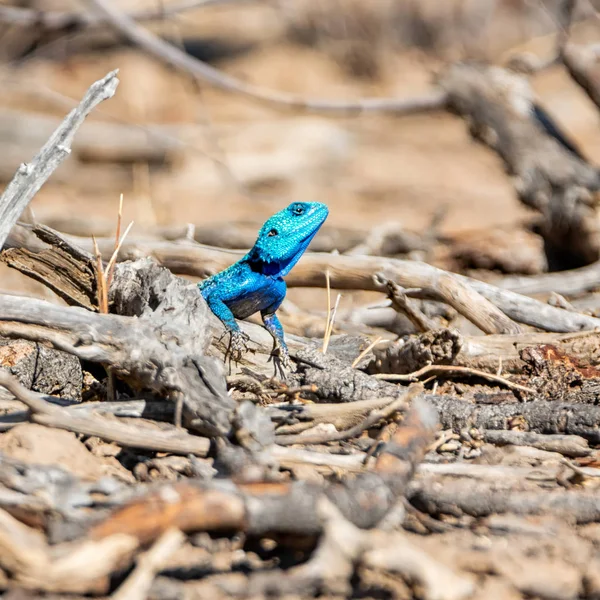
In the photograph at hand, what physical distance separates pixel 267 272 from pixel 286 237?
0.20 m

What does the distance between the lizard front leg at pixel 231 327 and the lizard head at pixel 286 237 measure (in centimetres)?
34

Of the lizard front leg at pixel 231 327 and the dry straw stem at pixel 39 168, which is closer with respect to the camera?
the dry straw stem at pixel 39 168

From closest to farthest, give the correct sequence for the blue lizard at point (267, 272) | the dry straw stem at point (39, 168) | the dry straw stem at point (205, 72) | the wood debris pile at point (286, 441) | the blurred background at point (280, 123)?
the wood debris pile at point (286, 441)
the dry straw stem at point (39, 168)
the blue lizard at point (267, 272)
the dry straw stem at point (205, 72)
the blurred background at point (280, 123)

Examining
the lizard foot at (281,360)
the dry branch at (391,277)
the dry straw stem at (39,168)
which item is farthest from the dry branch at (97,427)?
the dry branch at (391,277)

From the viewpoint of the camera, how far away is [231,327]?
3.57m

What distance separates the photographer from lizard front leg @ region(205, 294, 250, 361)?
11.3ft

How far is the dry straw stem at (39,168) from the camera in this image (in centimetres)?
284

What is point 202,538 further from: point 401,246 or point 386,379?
point 401,246

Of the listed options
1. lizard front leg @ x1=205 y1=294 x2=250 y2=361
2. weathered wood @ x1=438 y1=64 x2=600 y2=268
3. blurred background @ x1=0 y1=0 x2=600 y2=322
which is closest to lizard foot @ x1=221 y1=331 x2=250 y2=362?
lizard front leg @ x1=205 y1=294 x2=250 y2=361

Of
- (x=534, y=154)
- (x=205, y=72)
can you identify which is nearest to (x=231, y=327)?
(x=205, y=72)

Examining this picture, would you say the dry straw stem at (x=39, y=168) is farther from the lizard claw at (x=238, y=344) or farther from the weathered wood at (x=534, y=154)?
the weathered wood at (x=534, y=154)

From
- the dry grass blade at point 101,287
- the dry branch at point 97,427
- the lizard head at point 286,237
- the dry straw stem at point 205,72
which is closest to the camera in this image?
the dry branch at point 97,427

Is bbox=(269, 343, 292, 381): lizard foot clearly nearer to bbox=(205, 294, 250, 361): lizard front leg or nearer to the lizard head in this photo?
bbox=(205, 294, 250, 361): lizard front leg

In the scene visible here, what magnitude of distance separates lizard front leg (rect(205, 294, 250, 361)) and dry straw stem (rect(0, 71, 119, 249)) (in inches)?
41.4
